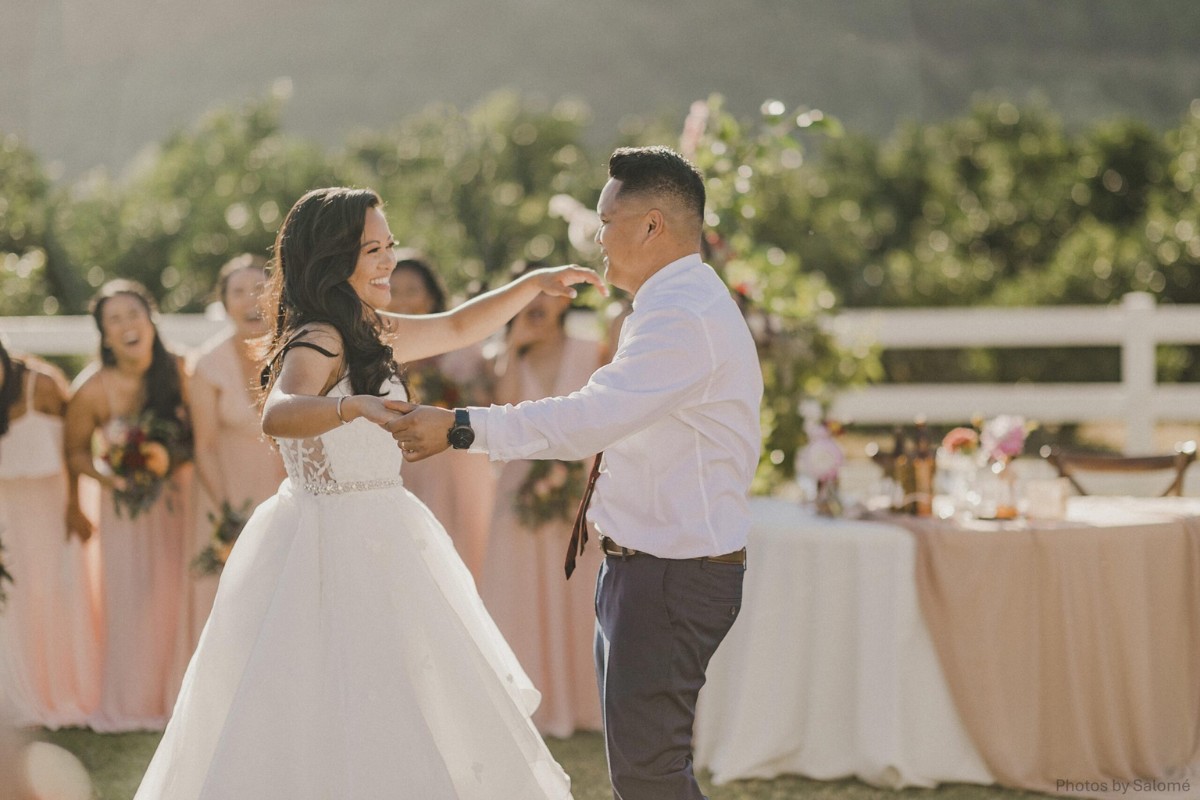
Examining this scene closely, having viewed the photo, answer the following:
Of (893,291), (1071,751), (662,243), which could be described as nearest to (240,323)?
(662,243)

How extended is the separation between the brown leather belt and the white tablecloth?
1.66m

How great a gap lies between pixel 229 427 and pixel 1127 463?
3946 mm

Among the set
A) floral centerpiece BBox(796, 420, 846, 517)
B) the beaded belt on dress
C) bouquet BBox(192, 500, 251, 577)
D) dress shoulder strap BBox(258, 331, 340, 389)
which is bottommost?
bouquet BBox(192, 500, 251, 577)

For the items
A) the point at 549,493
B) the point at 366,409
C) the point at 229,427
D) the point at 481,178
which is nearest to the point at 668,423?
the point at 366,409

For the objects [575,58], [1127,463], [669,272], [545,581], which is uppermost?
[575,58]

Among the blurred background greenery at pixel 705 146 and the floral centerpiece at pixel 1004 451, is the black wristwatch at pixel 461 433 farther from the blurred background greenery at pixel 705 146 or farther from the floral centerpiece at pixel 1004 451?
the blurred background greenery at pixel 705 146

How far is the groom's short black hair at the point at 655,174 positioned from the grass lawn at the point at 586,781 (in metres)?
2.48

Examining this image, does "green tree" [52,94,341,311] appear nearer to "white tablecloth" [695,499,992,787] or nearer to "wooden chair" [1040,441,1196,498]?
"wooden chair" [1040,441,1196,498]

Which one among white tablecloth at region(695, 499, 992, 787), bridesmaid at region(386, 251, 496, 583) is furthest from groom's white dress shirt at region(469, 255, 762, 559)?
bridesmaid at region(386, 251, 496, 583)

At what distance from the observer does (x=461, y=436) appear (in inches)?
121

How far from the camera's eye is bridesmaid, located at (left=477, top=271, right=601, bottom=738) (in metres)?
5.82

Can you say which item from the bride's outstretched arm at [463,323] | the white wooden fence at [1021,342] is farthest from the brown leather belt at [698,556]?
the white wooden fence at [1021,342]

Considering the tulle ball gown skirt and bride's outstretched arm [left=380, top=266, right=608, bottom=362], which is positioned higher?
bride's outstretched arm [left=380, top=266, right=608, bottom=362]

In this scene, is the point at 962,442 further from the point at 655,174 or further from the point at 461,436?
the point at 461,436
